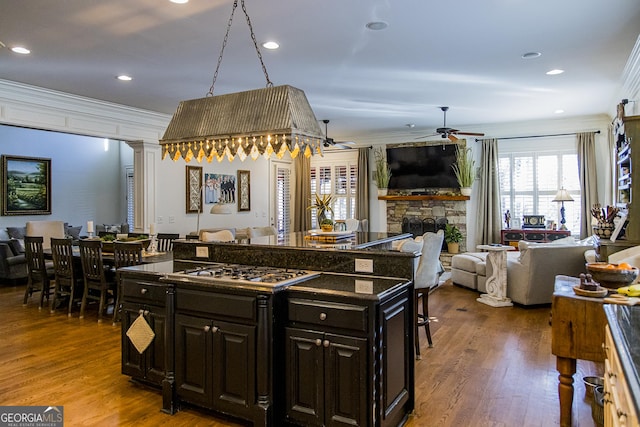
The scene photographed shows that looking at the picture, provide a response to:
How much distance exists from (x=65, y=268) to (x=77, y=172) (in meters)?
6.13

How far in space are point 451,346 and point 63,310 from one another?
15.8 feet

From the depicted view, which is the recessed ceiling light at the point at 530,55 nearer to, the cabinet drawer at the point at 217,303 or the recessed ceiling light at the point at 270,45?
the recessed ceiling light at the point at 270,45

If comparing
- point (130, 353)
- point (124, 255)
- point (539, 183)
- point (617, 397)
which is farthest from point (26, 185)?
point (617, 397)

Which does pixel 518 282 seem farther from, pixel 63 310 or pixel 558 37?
pixel 63 310

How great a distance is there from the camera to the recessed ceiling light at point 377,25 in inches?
148

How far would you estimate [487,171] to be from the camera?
29.2ft

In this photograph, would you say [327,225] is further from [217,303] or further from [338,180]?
[338,180]

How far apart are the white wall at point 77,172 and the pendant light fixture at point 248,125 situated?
7.99 m

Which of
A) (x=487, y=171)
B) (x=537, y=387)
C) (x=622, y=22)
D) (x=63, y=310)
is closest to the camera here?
(x=537, y=387)

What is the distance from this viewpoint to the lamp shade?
26.0 feet

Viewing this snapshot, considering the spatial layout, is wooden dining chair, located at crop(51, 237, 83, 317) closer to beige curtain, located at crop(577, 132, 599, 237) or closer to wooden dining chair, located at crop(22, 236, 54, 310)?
wooden dining chair, located at crop(22, 236, 54, 310)

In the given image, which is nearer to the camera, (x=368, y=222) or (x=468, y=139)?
(x=468, y=139)

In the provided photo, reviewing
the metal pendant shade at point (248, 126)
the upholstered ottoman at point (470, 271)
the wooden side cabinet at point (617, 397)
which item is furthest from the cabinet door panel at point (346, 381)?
the upholstered ottoman at point (470, 271)

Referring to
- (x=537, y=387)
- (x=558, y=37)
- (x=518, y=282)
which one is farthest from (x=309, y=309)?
(x=518, y=282)
